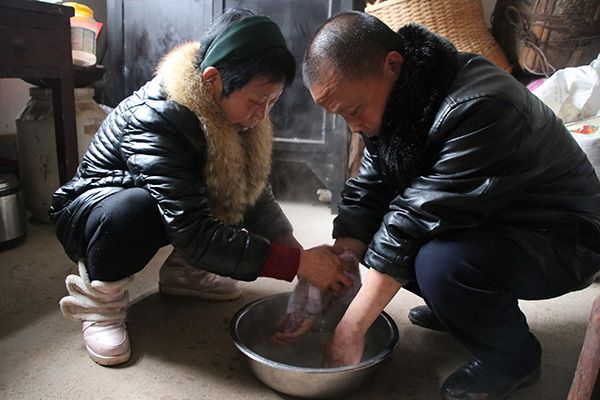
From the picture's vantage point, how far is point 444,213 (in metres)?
0.85

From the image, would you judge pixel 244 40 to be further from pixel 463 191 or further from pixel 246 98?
pixel 463 191

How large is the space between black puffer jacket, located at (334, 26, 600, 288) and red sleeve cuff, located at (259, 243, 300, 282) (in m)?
0.16

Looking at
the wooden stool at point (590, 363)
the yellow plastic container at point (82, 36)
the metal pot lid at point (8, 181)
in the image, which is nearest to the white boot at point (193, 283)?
the metal pot lid at point (8, 181)

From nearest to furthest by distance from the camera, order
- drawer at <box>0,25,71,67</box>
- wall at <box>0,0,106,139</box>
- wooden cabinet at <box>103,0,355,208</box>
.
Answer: drawer at <box>0,25,71,67</box>
wooden cabinet at <box>103,0,355,208</box>
wall at <box>0,0,106,139</box>

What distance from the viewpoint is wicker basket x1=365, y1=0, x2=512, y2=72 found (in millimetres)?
1898

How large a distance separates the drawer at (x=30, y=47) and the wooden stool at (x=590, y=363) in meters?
1.53

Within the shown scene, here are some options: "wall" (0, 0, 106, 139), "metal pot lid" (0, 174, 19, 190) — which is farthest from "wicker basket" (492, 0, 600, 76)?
"wall" (0, 0, 106, 139)

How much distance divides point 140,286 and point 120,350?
0.38 metres

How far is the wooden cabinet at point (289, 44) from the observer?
2.05m

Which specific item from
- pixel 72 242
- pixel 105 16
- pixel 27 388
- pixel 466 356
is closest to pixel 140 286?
pixel 72 242

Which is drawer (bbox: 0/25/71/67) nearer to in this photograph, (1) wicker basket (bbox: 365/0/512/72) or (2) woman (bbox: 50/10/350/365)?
(2) woman (bbox: 50/10/350/365)

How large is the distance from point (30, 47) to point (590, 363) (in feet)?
5.19

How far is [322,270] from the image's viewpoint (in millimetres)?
1045

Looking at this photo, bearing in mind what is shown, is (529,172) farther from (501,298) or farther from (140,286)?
(140,286)
